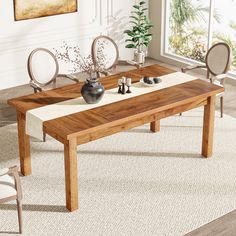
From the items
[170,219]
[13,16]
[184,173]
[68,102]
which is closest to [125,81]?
[68,102]

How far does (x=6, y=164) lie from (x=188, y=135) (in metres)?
2.13

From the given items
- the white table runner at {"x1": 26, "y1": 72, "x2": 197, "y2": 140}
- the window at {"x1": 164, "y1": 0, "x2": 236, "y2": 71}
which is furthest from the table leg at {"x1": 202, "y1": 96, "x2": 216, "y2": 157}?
the window at {"x1": 164, "y1": 0, "x2": 236, "y2": 71}

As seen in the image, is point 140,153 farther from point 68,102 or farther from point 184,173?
point 68,102

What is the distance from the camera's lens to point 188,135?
7.05m

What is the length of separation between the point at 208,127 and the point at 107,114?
1.32 m

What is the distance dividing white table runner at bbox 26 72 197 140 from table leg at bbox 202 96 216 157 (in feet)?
1.31

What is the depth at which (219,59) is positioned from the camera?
741cm

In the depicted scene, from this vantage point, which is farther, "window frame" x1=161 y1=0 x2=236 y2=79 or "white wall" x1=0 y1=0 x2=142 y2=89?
"window frame" x1=161 y1=0 x2=236 y2=79

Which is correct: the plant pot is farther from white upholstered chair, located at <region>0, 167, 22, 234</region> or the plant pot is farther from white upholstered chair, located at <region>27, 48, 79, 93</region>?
white upholstered chair, located at <region>0, 167, 22, 234</region>

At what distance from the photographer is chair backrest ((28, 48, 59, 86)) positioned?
701cm

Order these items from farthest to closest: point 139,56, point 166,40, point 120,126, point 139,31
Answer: point 166,40 < point 139,56 < point 139,31 < point 120,126

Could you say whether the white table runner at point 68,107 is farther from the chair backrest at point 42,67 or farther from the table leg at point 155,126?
the chair backrest at point 42,67

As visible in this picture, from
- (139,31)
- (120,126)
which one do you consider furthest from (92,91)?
(139,31)

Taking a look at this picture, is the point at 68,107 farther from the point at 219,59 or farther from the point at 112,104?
the point at 219,59
